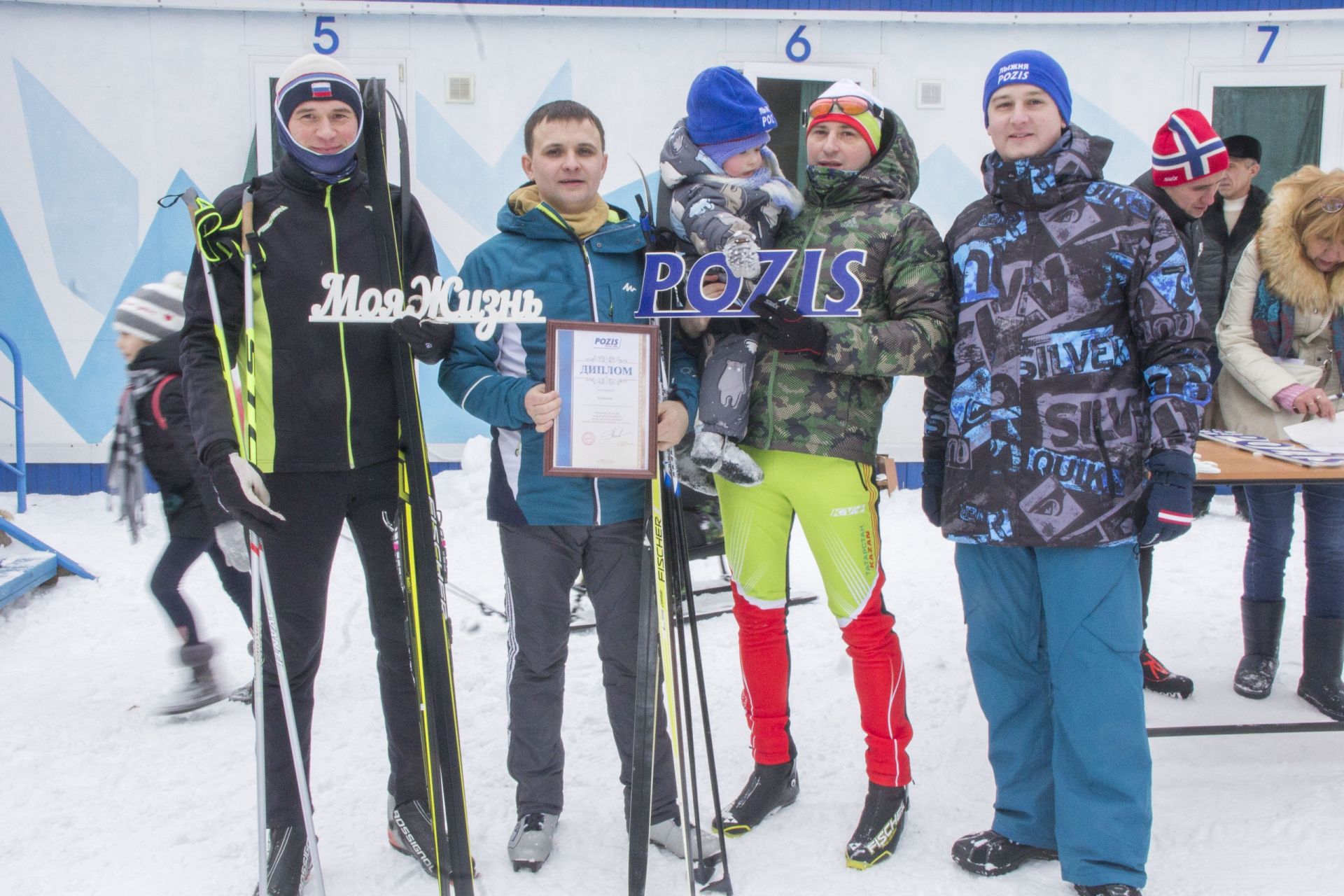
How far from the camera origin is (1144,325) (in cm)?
217

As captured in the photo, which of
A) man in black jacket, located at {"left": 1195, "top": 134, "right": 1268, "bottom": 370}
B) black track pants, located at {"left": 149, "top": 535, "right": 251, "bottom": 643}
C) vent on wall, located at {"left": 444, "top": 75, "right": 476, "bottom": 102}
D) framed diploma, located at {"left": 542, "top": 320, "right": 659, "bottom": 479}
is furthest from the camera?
vent on wall, located at {"left": 444, "top": 75, "right": 476, "bottom": 102}

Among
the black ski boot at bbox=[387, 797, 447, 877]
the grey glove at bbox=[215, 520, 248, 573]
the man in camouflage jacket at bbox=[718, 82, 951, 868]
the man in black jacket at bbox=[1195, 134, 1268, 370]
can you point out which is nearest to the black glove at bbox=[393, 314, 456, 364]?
the man in camouflage jacket at bbox=[718, 82, 951, 868]

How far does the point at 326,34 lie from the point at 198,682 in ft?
14.0

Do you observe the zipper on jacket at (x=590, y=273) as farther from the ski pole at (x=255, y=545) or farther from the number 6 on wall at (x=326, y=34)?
the number 6 on wall at (x=326, y=34)

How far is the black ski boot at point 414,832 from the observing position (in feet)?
7.97

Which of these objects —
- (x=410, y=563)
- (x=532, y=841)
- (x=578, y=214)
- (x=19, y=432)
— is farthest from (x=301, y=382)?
(x=19, y=432)

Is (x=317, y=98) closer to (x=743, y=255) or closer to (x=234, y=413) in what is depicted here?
(x=234, y=413)

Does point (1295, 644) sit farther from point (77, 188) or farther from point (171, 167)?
point (77, 188)

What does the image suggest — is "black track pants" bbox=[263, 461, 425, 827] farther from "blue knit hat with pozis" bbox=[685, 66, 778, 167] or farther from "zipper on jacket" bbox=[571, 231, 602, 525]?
"blue knit hat with pozis" bbox=[685, 66, 778, 167]

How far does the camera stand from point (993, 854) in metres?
2.42

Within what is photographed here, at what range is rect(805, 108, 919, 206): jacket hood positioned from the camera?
2.43 meters

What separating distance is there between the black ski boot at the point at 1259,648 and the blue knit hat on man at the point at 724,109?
102 inches

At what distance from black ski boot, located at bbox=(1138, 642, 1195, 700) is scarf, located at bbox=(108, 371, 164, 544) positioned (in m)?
3.73

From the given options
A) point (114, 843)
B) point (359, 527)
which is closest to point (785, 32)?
point (359, 527)
